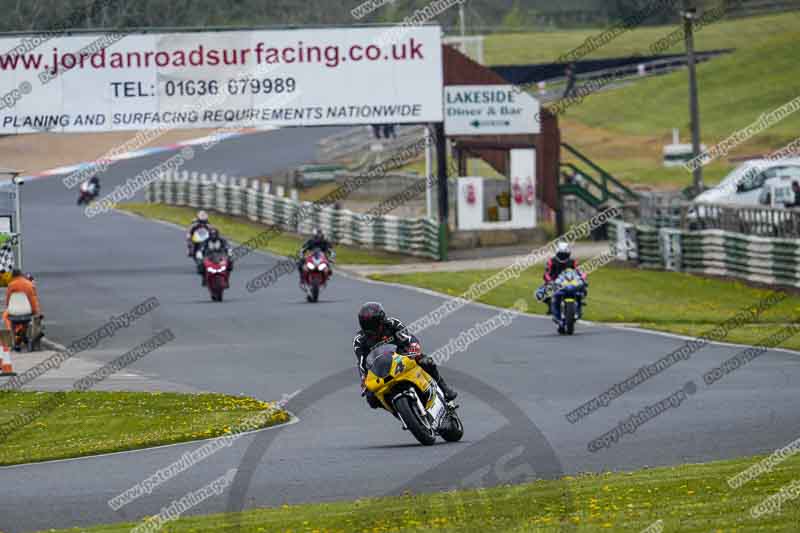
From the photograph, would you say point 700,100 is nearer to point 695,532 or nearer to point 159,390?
point 159,390

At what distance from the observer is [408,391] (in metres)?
14.0

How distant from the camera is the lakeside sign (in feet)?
143

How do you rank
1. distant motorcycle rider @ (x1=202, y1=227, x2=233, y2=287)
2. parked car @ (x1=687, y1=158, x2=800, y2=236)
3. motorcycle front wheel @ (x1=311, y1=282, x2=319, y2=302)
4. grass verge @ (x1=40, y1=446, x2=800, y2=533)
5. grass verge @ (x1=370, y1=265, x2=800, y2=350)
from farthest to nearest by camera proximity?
parked car @ (x1=687, y1=158, x2=800, y2=236), distant motorcycle rider @ (x1=202, y1=227, x2=233, y2=287), motorcycle front wheel @ (x1=311, y1=282, x2=319, y2=302), grass verge @ (x1=370, y1=265, x2=800, y2=350), grass verge @ (x1=40, y1=446, x2=800, y2=533)

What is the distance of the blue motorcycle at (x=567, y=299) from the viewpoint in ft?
80.3

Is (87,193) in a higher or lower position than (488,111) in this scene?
lower

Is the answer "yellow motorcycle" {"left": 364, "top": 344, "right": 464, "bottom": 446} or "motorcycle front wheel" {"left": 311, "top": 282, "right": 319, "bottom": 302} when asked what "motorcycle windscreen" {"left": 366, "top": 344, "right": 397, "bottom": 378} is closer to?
"yellow motorcycle" {"left": 364, "top": 344, "right": 464, "bottom": 446}

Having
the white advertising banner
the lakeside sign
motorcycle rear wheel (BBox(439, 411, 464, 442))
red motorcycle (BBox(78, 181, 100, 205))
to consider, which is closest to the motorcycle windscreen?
motorcycle rear wheel (BBox(439, 411, 464, 442))

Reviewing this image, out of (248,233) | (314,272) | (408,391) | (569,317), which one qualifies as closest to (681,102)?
(248,233)

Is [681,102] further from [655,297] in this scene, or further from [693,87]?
[655,297]

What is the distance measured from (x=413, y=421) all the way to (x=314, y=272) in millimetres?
17693

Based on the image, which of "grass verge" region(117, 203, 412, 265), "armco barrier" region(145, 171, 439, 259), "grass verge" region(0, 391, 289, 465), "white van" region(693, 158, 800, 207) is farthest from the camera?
"armco barrier" region(145, 171, 439, 259)

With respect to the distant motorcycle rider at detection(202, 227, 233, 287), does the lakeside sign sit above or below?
above

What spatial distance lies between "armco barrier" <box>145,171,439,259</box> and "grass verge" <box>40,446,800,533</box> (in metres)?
30.8

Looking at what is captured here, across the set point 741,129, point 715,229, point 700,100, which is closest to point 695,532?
point 715,229
